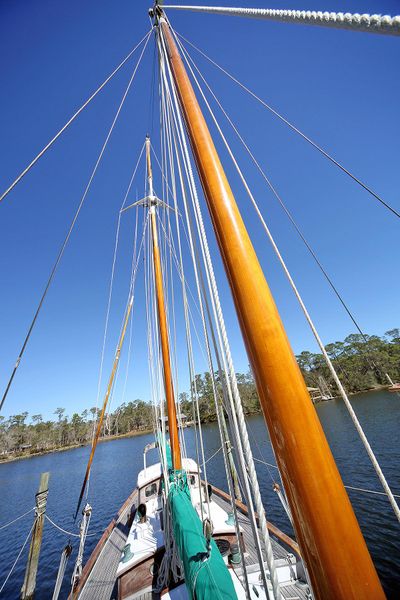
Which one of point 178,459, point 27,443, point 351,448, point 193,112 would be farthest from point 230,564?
point 27,443

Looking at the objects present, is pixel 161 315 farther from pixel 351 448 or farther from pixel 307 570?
pixel 351 448

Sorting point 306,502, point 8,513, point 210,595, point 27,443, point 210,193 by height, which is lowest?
point 8,513

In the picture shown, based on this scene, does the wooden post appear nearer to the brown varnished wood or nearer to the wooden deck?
the wooden deck

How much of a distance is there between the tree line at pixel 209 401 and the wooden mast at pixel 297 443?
5246 cm

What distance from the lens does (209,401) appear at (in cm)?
6275

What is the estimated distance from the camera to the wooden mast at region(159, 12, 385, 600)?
782 millimetres

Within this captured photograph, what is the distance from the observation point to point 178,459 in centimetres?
527

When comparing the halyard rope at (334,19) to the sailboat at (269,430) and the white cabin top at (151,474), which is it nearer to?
the sailboat at (269,430)

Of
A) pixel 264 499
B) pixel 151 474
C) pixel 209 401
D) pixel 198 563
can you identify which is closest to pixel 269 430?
pixel 198 563

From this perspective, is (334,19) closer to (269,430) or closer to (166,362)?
(269,430)

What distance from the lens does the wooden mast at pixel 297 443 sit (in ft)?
2.57

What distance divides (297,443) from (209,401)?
6687 centimetres

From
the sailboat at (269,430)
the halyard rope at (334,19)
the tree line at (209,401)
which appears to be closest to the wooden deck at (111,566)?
the sailboat at (269,430)

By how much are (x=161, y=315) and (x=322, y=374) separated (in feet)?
222
